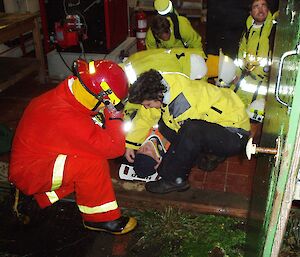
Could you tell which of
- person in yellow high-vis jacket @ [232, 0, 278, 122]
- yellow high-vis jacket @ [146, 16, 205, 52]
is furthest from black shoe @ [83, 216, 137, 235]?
yellow high-vis jacket @ [146, 16, 205, 52]

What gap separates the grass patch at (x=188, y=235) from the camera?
318 cm

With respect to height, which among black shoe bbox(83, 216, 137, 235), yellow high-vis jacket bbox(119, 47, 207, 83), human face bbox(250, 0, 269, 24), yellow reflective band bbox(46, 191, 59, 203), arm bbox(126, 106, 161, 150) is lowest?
black shoe bbox(83, 216, 137, 235)

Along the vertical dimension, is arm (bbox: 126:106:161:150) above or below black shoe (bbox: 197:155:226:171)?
above

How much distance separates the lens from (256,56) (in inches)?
199

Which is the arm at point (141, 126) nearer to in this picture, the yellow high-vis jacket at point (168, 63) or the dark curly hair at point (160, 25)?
the yellow high-vis jacket at point (168, 63)

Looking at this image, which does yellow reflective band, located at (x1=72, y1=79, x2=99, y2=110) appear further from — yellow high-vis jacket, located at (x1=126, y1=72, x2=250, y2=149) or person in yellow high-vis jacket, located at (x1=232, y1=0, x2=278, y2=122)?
person in yellow high-vis jacket, located at (x1=232, y1=0, x2=278, y2=122)

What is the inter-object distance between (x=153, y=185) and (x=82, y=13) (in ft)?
11.1

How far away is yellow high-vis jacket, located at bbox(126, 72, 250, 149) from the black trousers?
0.08 m

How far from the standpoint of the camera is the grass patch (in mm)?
3176

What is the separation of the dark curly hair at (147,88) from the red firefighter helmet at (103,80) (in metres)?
0.22

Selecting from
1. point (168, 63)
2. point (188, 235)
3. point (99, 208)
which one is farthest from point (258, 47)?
point (99, 208)

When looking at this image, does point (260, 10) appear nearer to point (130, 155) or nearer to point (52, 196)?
point (130, 155)

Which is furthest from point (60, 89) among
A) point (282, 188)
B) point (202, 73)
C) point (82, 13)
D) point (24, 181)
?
point (82, 13)

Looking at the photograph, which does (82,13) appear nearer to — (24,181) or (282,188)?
(24,181)
